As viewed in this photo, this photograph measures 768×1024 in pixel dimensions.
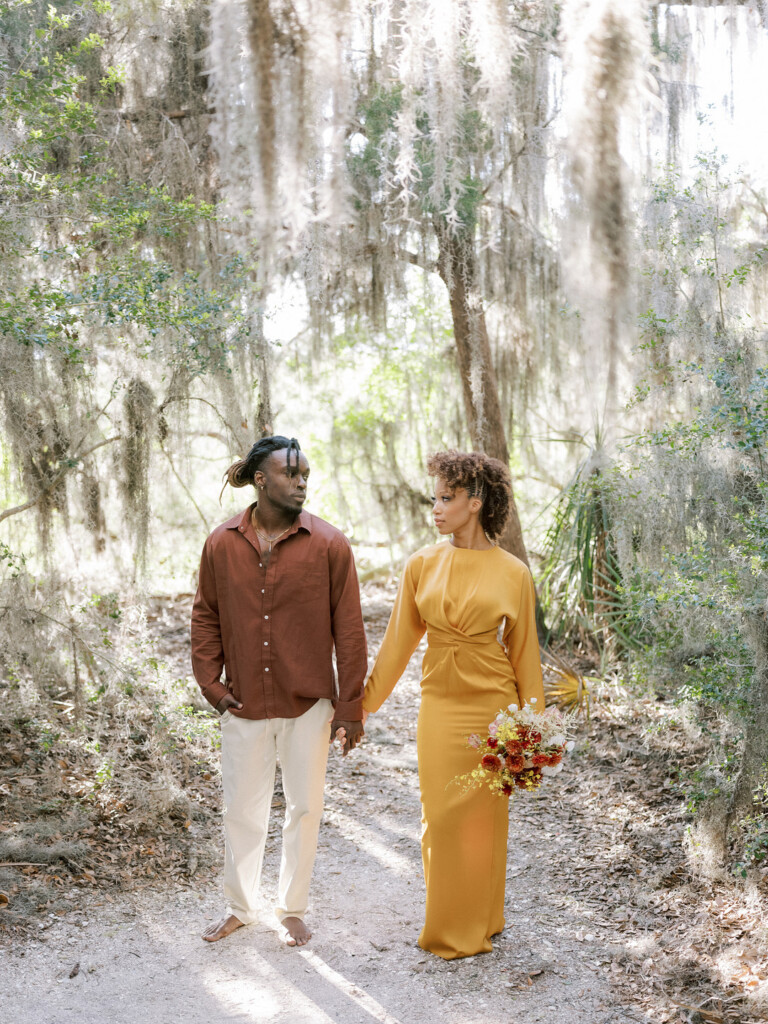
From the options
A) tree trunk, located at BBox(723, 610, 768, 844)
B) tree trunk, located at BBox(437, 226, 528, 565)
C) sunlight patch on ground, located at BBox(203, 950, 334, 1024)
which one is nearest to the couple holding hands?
sunlight patch on ground, located at BBox(203, 950, 334, 1024)

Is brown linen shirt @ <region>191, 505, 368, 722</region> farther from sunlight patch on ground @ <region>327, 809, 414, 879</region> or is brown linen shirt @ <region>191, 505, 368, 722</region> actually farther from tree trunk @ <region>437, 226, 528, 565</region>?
tree trunk @ <region>437, 226, 528, 565</region>

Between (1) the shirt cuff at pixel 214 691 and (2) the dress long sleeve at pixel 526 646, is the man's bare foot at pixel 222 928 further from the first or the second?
(2) the dress long sleeve at pixel 526 646

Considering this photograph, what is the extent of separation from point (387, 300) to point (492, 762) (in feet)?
17.0

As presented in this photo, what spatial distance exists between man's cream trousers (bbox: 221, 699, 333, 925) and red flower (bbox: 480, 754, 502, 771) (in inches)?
23.8

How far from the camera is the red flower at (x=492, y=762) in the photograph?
2.89 meters

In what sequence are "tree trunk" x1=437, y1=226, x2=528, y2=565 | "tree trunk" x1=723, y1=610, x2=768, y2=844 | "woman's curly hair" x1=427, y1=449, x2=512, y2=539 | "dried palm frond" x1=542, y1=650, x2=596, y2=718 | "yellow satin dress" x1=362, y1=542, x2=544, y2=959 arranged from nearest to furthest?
"yellow satin dress" x1=362, y1=542, x2=544, y2=959, "woman's curly hair" x1=427, y1=449, x2=512, y2=539, "tree trunk" x1=723, y1=610, x2=768, y2=844, "dried palm frond" x1=542, y1=650, x2=596, y2=718, "tree trunk" x1=437, y1=226, x2=528, y2=565

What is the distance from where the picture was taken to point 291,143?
7.65 ft

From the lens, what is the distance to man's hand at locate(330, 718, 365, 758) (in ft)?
10.1

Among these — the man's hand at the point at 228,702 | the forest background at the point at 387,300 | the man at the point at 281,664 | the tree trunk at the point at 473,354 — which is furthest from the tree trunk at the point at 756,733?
the tree trunk at the point at 473,354

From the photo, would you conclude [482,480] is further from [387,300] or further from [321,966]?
[387,300]

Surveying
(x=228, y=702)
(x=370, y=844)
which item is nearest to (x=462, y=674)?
(x=228, y=702)

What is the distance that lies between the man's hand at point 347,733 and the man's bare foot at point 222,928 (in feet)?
2.62

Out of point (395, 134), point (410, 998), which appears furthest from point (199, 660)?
point (395, 134)

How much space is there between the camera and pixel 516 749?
2887 mm
